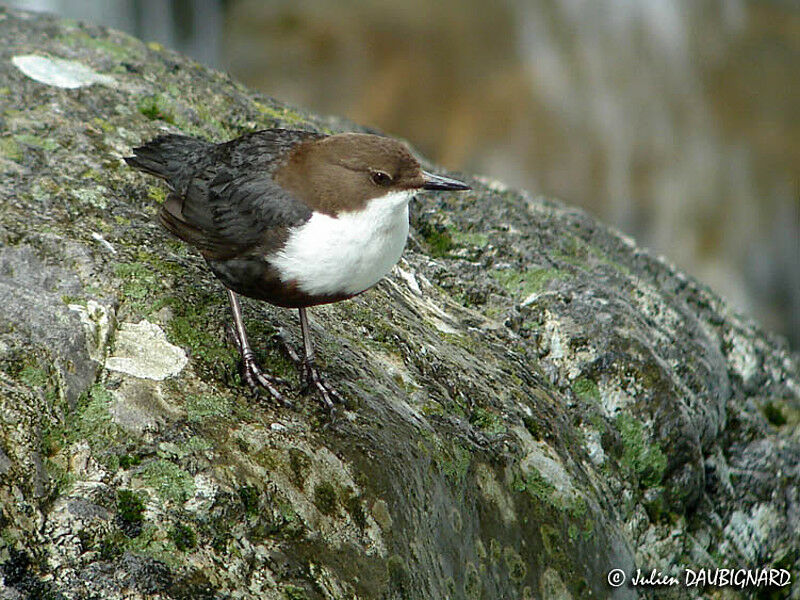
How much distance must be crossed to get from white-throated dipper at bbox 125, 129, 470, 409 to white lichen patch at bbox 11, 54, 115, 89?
3.75ft

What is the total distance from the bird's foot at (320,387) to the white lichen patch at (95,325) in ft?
1.92

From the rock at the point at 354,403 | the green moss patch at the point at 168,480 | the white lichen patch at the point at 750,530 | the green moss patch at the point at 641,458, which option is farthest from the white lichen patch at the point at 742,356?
the green moss patch at the point at 168,480

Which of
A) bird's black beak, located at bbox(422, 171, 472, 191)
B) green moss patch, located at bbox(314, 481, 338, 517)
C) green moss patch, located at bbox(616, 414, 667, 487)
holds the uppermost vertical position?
bird's black beak, located at bbox(422, 171, 472, 191)

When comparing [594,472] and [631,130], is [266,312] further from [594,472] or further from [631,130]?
[631,130]

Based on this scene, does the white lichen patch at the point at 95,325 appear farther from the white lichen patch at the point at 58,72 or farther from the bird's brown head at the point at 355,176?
the white lichen patch at the point at 58,72

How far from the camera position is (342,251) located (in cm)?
265

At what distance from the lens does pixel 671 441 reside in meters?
3.42

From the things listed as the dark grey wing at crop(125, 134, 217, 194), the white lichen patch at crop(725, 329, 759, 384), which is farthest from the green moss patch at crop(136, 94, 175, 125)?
the white lichen patch at crop(725, 329, 759, 384)

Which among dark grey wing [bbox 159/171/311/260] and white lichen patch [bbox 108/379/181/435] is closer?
A: white lichen patch [bbox 108/379/181/435]

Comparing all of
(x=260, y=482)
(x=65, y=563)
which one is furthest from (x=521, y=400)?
(x=65, y=563)

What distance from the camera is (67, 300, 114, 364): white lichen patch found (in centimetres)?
246

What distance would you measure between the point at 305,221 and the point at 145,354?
24.4 inches

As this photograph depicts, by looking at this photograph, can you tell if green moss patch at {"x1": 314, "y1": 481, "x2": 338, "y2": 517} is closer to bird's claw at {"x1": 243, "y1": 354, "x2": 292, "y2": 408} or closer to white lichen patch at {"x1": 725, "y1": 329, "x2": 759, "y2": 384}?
bird's claw at {"x1": 243, "y1": 354, "x2": 292, "y2": 408}

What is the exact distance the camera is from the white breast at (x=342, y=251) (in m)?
2.64
